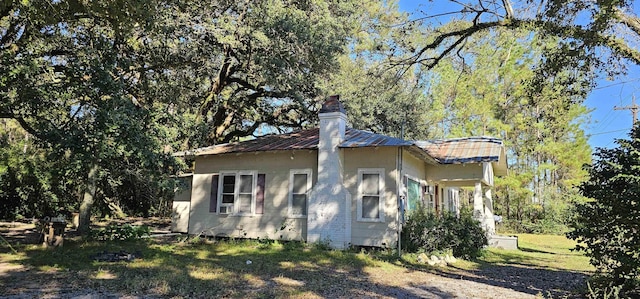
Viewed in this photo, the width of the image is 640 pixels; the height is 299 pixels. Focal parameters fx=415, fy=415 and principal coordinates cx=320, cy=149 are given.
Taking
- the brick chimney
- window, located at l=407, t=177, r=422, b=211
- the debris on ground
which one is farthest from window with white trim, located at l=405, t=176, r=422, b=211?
the debris on ground

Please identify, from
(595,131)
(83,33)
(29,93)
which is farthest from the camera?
(595,131)

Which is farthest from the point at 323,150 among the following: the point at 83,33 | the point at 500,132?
the point at 500,132

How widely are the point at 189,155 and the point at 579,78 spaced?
11.2 metres

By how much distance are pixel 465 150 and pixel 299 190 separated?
6286 mm

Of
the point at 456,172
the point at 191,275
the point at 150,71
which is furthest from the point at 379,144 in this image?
the point at 150,71

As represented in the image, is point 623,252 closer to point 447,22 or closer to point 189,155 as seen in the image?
point 447,22

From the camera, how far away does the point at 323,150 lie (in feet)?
39.6

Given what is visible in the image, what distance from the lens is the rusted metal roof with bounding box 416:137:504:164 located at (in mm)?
13793

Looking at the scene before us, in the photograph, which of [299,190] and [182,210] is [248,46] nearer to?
[299,190]

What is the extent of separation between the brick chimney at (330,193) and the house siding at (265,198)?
29.1 inches

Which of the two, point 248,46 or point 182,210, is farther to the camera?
point 182,210

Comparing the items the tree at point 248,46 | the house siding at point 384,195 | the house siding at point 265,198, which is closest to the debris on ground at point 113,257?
the house siding at point 265,198

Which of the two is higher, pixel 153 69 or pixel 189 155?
pixel 153 69

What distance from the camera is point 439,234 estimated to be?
36.6ft
